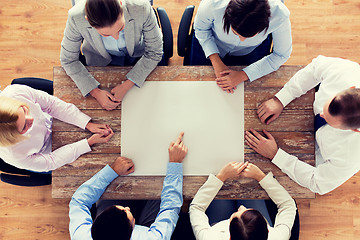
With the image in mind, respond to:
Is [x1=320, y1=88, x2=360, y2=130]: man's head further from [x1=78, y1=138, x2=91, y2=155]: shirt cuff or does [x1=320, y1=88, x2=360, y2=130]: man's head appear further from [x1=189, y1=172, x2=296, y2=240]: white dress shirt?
[x1=78, y1=138, x2=91, y2=155]: shirt cuff

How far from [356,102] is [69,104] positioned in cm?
129

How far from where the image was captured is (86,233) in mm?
1363

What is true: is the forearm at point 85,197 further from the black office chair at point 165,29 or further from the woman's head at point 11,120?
the black office chair at point 165,29

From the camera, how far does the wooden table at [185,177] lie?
1415 mm

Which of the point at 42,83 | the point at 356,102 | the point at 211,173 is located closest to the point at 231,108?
the point at 211,173

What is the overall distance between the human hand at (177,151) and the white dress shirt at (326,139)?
44 cm

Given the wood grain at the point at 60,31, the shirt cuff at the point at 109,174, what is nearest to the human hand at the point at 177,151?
the shirt cuff at the point at 109,174

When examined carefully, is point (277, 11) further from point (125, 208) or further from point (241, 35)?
point (125, 208)

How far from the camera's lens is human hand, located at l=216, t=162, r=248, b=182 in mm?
1372

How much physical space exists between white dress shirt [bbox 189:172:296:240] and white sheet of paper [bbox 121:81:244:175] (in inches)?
3.6

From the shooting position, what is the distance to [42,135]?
1.43 metres

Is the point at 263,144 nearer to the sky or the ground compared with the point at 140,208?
nearer to the sky

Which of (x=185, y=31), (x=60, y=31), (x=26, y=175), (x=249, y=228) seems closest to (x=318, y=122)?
(x=249, y=228)

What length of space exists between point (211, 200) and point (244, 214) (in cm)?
17
